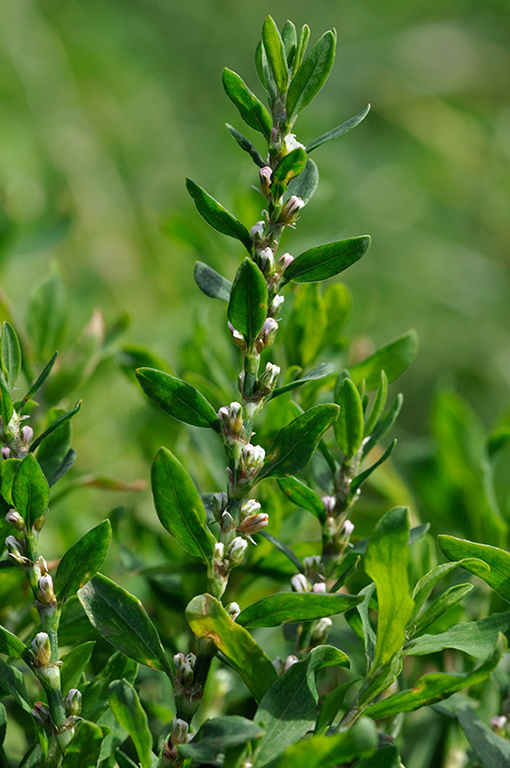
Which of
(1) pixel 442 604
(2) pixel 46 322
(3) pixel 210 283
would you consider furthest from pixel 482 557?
(2) pixel 46 322

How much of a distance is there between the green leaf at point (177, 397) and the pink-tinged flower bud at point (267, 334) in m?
0.03

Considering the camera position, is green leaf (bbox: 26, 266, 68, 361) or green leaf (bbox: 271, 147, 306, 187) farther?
green leaf (bbox: 26, 266, 68, 361)

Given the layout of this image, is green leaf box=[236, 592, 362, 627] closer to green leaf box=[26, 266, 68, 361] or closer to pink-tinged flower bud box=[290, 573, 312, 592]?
pink-tinged flower bud box=[290, 573, 312, 592]

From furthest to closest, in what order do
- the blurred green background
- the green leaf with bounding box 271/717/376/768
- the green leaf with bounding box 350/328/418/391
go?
the blurred green background < the green leaf with bounding box 350/328/418/391 < the green leaf with bounding box 271/717/376/768

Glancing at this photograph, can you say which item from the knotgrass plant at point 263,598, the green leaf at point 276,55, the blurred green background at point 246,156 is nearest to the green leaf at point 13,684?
the knotgrass plant at point 263,598

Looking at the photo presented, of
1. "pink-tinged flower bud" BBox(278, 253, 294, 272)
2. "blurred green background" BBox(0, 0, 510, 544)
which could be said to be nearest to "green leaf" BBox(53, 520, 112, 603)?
"pink-tinged flower bud" BBox(278, 253, 294, 272)

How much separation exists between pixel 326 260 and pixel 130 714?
0.50 ft

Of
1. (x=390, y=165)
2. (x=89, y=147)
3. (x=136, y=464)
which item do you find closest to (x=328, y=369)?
(x=136, y=464)

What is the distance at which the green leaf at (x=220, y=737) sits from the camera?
20 cm

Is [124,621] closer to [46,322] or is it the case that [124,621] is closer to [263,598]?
[263,598]

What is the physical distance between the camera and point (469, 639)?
0.24 meters

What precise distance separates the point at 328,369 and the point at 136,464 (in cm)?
55

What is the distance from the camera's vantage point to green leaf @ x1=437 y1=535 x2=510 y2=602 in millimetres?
246

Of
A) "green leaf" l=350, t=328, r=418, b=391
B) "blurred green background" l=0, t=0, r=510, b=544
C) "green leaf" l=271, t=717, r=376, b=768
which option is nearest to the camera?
"green leaf" l=271, t=717, r=376, b=768
